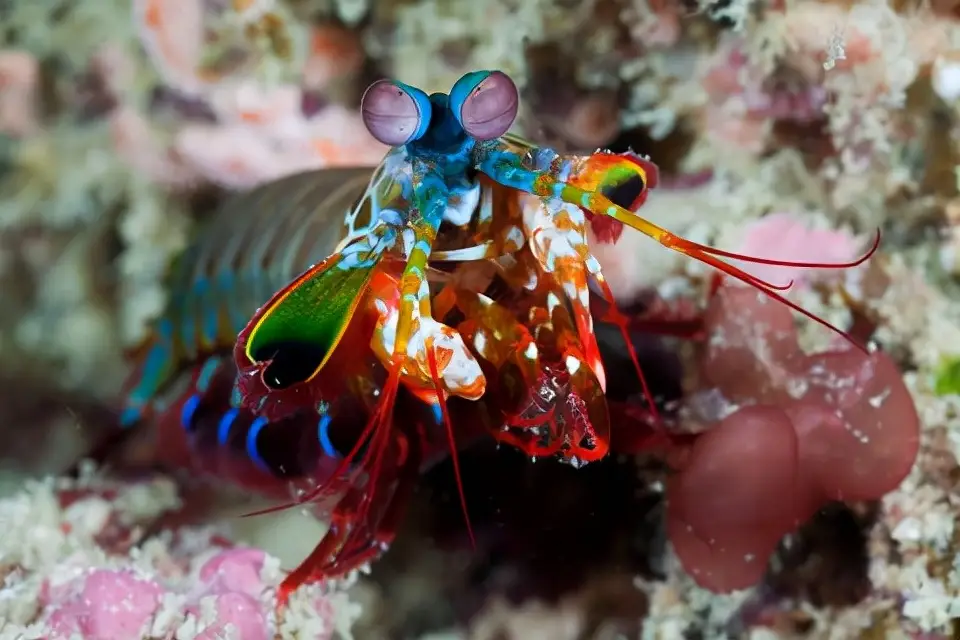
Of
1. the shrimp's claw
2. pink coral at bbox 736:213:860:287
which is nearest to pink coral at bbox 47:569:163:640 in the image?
the shrimp's claw

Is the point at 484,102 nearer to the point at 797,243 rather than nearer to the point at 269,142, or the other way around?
the point at 797,243

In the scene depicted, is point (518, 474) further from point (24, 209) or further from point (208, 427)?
point (24, 209)

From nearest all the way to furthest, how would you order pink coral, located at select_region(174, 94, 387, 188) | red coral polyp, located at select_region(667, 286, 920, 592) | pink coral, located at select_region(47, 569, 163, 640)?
pink coral, located at select_region(47, 569, 163, 640), red coral polyp, located at select_region(667, 286, 920, 592), pink coral, located at select_region(174, 94, 387, 188)

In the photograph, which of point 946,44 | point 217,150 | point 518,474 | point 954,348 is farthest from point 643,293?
point 217,150

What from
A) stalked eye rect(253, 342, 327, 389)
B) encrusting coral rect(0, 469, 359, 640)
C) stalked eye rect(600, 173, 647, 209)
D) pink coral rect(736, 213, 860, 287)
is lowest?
encrusting coral rect(0, 469, 359, 640)

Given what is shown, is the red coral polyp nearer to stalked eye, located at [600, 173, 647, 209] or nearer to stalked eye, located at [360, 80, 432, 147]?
stalked eye, located at [600, 173, 647, 209]

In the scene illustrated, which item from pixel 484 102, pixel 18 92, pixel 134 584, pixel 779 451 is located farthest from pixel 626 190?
pixel 18 92

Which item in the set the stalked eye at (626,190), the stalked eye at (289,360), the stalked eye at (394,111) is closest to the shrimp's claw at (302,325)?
the stalked eye at (289,360)
